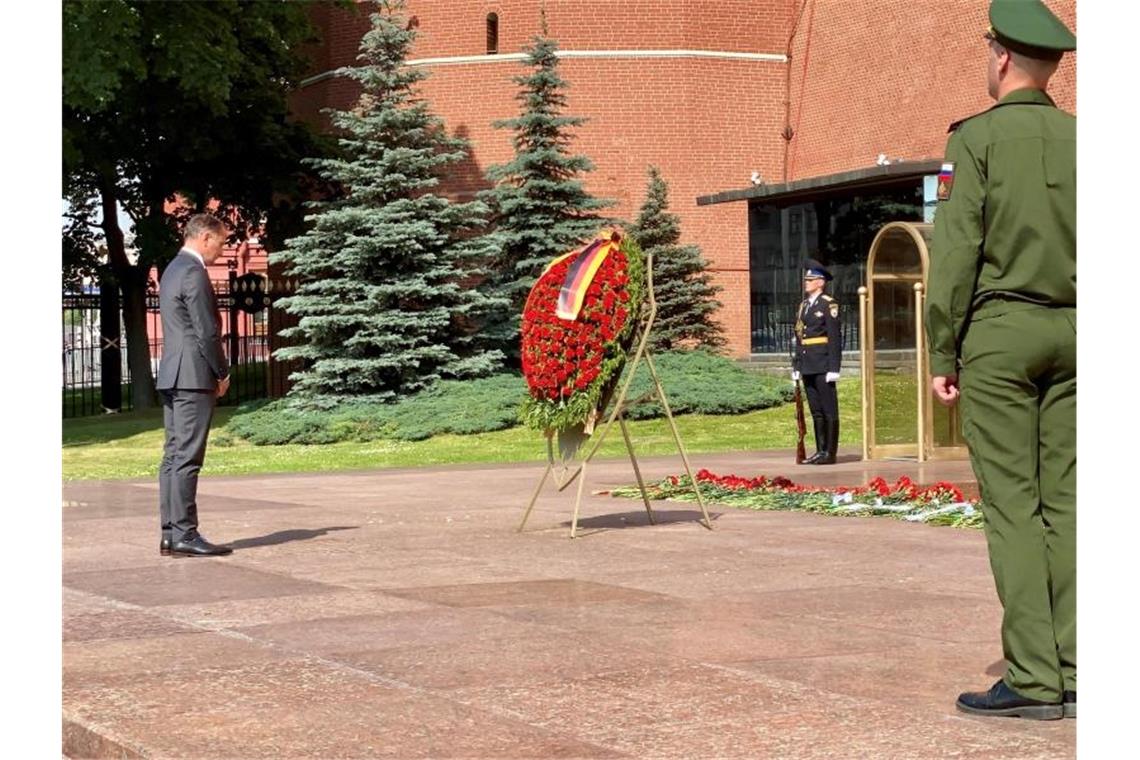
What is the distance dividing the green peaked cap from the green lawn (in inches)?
617

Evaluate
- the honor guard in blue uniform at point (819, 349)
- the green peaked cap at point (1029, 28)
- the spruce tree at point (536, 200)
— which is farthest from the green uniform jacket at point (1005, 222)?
the spruce tree at point (536, 200)

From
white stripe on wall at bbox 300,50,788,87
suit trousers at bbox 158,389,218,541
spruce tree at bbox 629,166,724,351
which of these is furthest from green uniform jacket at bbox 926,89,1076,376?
white stripe on wall at bbox 300,50,788,87

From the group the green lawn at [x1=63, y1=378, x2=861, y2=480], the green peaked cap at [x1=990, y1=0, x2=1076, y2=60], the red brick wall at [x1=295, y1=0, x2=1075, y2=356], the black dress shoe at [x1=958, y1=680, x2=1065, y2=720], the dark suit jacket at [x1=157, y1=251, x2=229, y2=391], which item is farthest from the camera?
the red brick wall at [x1=295, y1=0, x2=1075, y2=356]

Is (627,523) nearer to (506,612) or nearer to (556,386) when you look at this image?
(556,386)

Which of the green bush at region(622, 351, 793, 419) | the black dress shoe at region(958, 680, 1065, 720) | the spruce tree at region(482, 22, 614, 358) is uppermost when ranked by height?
the spruce tree at region(482, 22, 614, 358)

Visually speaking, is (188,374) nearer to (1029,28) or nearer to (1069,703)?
(1029,28)

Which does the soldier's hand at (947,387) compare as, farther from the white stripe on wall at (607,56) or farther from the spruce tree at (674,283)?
the white stripe on wall at (607,56)

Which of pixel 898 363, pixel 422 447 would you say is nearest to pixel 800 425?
pixel 898 363

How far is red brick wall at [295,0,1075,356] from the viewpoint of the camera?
115 feet

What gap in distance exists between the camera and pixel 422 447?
25188 mm

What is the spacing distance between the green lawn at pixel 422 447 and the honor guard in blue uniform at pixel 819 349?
9.14 ft

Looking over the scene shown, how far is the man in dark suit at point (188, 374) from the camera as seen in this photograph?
35.2 ft

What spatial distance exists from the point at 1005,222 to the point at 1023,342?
40 centimetres

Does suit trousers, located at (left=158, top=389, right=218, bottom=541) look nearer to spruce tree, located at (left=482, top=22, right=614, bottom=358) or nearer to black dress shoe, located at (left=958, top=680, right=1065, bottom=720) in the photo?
black dress shoe, located at (left=958, top=680, right=1065, bottom=720)
